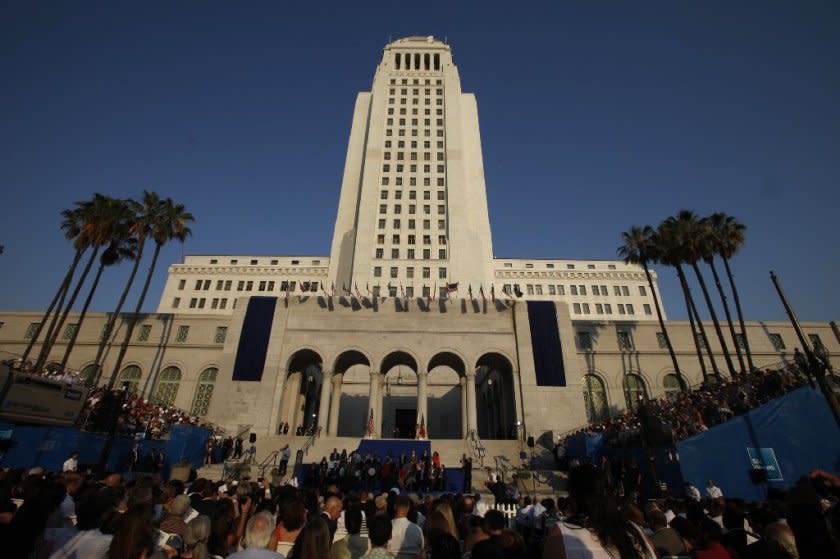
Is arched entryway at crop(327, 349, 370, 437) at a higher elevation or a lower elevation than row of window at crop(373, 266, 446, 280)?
lower

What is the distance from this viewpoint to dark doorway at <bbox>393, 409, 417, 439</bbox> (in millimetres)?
39906

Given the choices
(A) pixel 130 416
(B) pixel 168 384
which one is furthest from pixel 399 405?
(A) pixel 130 416

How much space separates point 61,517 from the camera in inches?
237

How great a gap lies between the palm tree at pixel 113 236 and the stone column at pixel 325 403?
18.7 m

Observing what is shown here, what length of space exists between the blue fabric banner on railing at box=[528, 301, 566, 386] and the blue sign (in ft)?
48.2

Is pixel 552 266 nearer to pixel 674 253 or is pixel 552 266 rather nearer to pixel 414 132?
pixel 414 132

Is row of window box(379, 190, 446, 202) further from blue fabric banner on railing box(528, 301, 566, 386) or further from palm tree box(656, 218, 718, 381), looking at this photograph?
palm tree box(656, 218, 718, 381)

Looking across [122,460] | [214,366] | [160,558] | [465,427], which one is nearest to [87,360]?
[214,366]

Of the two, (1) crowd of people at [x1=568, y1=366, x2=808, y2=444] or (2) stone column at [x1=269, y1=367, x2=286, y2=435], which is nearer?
(1) crowd of people at [x1=568, y1=366, x2=808, y2=444]

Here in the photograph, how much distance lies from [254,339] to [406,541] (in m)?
30.0

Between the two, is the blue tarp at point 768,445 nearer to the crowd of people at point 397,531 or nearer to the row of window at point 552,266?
the crowd of people at point 397,531

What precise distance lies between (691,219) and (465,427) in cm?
2477

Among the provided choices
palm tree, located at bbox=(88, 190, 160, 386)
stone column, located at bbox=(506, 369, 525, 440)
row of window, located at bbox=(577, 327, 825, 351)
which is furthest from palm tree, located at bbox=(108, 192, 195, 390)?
row of window, located at bbox=(577, 327, 825, 351)

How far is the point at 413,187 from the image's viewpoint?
5362cm
